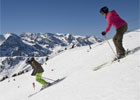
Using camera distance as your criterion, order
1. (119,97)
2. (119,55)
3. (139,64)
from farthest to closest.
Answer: (119,55) → (139,64) → (119,97)

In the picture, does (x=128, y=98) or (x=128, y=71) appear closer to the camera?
(x=128, y=98)

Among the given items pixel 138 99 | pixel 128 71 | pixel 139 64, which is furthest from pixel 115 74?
pixel 138 99

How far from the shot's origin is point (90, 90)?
5.99 metres

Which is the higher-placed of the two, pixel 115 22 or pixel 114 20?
pixel 114 20

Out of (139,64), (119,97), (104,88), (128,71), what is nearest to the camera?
(119,97)

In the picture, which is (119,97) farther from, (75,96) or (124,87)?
(75,96)

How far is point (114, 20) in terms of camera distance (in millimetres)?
9250

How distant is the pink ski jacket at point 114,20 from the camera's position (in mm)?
9133

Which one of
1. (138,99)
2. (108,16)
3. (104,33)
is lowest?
(138,99)

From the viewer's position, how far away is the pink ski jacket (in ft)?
30.0

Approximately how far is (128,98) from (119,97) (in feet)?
1.01

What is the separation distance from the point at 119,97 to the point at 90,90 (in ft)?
4.81

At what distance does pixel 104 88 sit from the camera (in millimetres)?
5711

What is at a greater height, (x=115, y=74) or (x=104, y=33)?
(x=104, y=33)
